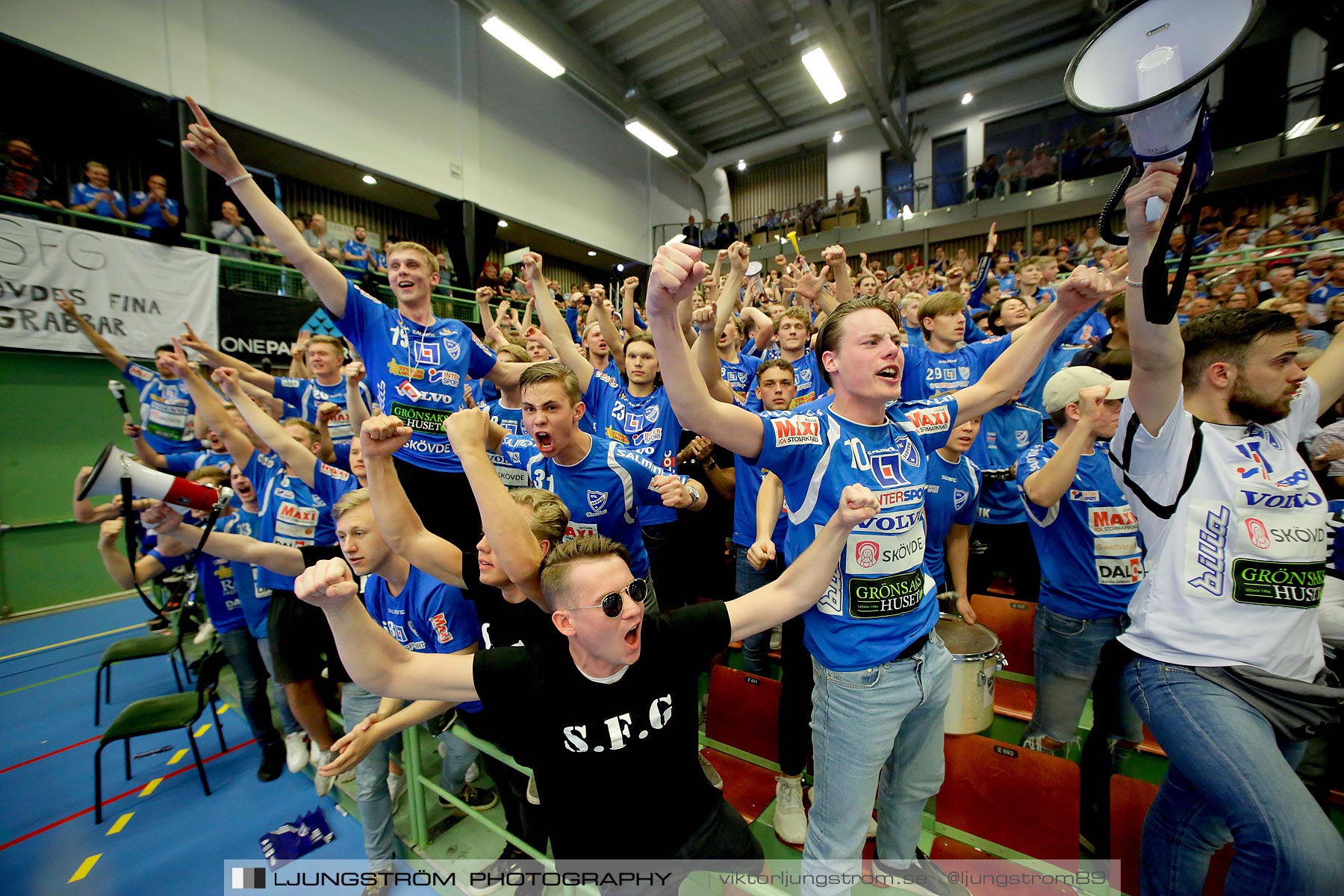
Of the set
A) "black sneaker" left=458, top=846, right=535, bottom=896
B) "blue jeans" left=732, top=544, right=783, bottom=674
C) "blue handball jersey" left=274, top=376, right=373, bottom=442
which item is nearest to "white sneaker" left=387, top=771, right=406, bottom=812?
"black sneaker" left=458, top=846, right=535, bottom=896

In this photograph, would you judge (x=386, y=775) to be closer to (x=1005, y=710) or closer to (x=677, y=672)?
(x=677, y=672)

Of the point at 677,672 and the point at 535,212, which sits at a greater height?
the point at 535,212

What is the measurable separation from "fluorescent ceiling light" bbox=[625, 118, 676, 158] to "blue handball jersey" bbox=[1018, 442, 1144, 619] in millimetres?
14667

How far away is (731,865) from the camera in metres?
1.70

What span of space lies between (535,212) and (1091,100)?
574 inches

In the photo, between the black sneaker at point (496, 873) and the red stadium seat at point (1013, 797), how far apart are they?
1.99 metres

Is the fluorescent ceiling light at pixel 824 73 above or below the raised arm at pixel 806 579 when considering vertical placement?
above

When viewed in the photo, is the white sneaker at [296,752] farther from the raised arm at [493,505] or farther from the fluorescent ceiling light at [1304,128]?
the fluorescent ceiling light at [1304,128]

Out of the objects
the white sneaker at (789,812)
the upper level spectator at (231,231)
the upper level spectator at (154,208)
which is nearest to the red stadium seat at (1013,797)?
the white sneaker at (789,812)

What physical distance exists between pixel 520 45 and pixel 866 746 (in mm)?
13498

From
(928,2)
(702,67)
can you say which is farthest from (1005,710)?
(702,67)

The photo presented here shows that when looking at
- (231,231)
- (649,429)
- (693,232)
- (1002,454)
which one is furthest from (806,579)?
(693,232)

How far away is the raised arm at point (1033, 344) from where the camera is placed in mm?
1711

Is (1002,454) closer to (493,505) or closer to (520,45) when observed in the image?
(493,505)
